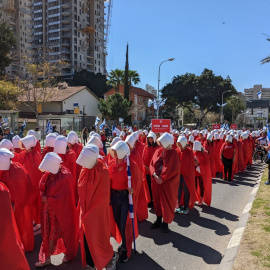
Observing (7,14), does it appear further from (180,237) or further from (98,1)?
(180,237)

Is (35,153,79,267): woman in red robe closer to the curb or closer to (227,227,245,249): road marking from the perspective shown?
the curb

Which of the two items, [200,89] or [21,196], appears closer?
[21,196]

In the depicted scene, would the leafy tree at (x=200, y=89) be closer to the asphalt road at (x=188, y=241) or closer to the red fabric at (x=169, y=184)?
the asphalt road at (x=188, y=241)

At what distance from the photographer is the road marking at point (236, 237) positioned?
17.6 feet

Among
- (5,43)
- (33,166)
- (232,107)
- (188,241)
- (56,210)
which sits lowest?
(188,241)

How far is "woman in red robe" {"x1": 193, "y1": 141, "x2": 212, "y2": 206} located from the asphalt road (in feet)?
0.92

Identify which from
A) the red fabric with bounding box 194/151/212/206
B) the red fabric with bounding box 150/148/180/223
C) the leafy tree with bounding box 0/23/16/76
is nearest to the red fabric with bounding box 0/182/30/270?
the red fabric with bounding box 150/148/180/223

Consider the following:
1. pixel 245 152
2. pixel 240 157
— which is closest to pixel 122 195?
pixel 240 157

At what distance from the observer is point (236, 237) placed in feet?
18.8

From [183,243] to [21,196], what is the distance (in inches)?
119

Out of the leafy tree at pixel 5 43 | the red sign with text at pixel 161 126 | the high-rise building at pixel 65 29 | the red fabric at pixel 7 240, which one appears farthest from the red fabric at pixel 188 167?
the high-rise building at pixel 65 29

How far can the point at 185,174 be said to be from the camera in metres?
7.21

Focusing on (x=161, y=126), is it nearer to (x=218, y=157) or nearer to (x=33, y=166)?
(x=218, y=157)

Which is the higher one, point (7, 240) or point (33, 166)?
point (33, 166)
